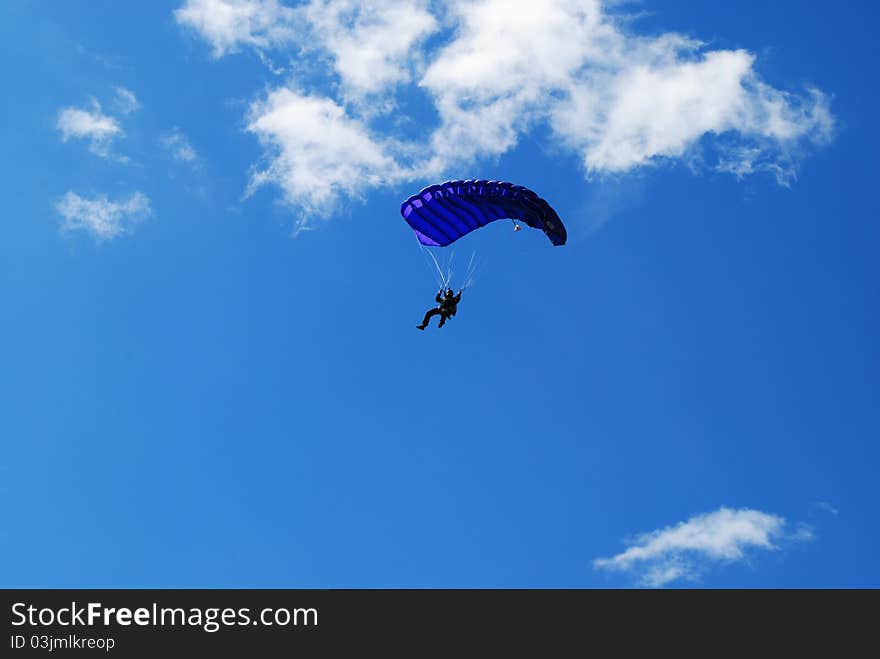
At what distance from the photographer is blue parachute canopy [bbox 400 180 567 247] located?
30062mm

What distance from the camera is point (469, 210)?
103 feet

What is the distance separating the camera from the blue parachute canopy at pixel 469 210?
98.6 ft
